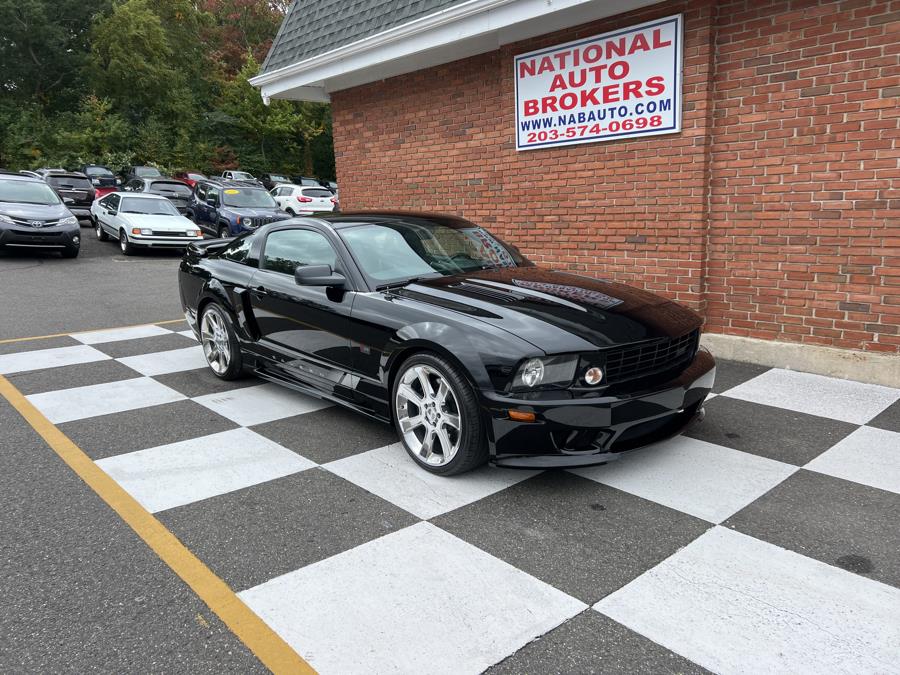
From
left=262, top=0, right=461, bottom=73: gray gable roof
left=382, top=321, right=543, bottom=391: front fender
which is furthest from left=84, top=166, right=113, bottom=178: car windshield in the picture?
left=382, top=321, right=543, bottom=391: front fender

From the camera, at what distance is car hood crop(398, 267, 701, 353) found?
359cm

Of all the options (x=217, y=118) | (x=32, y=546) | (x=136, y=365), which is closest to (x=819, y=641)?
(x=32, y=546)

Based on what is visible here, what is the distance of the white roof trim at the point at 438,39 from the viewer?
659cm

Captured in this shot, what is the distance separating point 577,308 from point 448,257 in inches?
49.8

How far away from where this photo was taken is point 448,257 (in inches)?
191

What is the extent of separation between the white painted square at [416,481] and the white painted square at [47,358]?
380cm

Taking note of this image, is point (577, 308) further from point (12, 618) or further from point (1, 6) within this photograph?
point (1, 6)

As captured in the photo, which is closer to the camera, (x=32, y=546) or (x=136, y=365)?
(x=32, y=546)

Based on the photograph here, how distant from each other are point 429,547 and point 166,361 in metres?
4.38

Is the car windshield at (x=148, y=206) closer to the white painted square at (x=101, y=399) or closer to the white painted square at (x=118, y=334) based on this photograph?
the white painted square at (x=118, y=334)

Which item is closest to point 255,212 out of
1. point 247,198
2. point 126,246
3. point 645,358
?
point 247,198

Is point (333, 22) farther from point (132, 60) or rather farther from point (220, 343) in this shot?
point (132, 60)

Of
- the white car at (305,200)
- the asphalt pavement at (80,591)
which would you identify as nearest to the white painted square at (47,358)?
the asphalt pavement at (80,591)

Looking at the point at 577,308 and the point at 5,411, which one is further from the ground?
the point at 577,308
